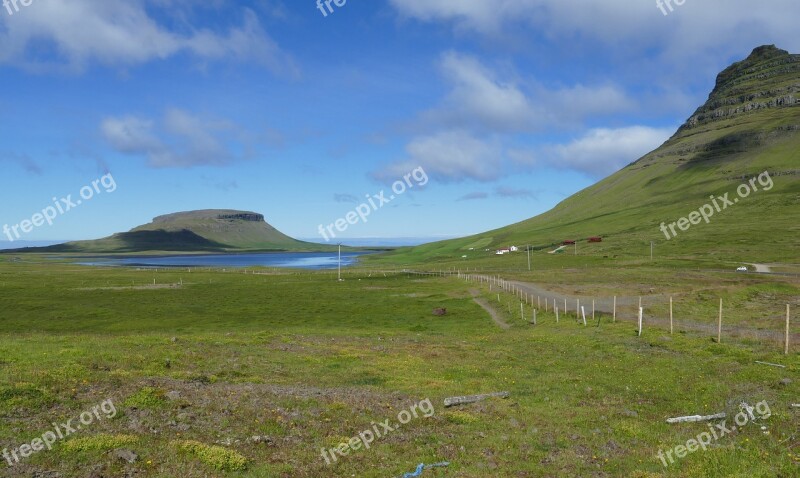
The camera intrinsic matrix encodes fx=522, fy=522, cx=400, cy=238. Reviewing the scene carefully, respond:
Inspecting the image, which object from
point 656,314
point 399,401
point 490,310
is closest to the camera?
point 399,401

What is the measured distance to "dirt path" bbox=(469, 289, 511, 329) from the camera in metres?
63.3

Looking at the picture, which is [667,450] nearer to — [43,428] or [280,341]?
[43,428]

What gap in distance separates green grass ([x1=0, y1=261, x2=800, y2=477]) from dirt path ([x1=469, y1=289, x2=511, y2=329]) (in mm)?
16150

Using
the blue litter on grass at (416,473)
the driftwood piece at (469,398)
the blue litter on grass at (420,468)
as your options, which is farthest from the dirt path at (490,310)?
the blue litter on grass at (416,473)

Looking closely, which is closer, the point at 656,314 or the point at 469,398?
the point at 469,398

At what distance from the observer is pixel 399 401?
79.7ft

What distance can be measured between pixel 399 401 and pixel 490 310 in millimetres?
54088

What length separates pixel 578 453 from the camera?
59.7ft

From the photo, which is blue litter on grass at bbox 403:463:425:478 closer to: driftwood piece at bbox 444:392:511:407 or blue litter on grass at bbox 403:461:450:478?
blue litter on grass at bbox 403:461:450:478

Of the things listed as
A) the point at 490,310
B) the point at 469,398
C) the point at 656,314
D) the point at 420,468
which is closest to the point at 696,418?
the point at 469,398

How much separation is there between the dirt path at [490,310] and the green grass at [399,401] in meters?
16.2

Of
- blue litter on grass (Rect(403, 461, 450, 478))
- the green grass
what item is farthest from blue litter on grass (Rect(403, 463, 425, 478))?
the green grass

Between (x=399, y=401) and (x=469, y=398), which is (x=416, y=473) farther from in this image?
(x=469, y=398)

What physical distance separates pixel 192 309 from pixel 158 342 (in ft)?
157
